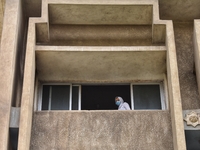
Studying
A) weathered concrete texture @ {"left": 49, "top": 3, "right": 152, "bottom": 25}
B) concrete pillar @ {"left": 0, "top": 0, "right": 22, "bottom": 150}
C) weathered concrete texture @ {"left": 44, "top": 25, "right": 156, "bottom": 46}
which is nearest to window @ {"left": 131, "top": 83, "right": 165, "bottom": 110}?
weathered concrete texture @ {"left": 44, "top": 25, "right": 156, "bottom": 46}

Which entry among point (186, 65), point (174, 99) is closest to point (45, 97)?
point (174, 99)

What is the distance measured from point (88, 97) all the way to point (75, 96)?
2103mm

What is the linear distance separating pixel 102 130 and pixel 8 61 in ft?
10.1

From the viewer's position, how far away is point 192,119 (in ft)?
30.5

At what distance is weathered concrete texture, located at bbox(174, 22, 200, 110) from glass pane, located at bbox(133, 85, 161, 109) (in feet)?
2.89

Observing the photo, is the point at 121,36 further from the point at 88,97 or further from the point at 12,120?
the point at 12,120

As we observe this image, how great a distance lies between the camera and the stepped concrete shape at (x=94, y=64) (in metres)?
9.27

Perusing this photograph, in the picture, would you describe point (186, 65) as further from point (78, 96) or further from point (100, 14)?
point (78, 96)

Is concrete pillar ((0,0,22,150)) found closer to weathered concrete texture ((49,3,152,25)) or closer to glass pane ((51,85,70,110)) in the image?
weathered concrete texture ((49,3,152,25))

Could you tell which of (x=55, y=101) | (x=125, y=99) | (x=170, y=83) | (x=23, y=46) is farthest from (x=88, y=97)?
(x=170, y=83)

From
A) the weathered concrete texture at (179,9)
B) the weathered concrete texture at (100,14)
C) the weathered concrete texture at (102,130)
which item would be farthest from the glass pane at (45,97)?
the weathered concrete texture at (179,9)

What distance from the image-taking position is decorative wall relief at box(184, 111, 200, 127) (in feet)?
30.3

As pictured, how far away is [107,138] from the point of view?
9.57m

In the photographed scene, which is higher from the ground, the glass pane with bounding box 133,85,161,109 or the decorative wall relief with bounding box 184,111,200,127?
the glass pane with bounding box 133,85,161,109
